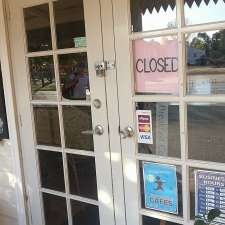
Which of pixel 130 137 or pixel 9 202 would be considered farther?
pixel 9 202

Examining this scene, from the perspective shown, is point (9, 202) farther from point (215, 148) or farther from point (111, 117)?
point (215, 148)

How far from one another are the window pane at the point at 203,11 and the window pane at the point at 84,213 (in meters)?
1.47

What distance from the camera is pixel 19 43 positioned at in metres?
2.70

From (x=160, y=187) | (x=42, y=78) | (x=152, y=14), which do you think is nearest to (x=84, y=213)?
(x=160, y=187)

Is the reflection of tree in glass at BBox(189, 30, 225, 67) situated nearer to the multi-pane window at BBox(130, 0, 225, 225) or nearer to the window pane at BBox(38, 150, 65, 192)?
the multi-pane window at BBox(130, 0, 225, 225)

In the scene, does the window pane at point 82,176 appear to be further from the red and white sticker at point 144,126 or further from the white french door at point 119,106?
the red and white sticker at point 144,126

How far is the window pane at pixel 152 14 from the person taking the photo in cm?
201

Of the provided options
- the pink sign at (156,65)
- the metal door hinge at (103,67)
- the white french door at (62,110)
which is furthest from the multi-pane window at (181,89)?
the white french door at (62,110)

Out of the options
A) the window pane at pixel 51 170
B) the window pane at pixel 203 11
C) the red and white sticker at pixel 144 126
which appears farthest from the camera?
the window pane at pixel 51 170

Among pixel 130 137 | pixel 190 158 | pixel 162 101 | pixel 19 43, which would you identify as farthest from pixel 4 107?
pixel 190 158

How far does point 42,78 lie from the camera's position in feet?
8.77

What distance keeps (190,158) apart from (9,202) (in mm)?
1760

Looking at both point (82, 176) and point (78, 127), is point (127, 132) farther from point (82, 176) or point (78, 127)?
point (82, 176)

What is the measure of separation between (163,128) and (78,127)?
66cm
